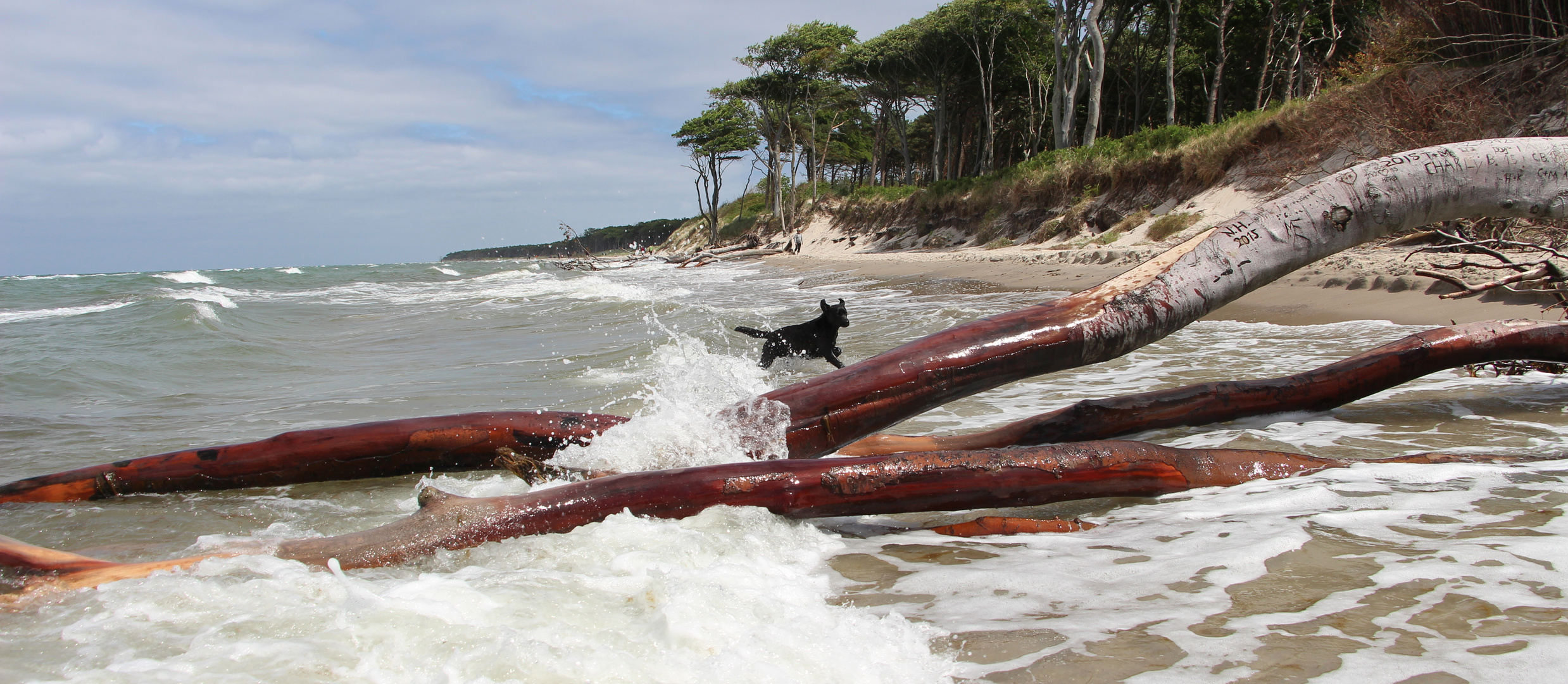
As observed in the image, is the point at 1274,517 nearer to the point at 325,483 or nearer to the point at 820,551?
the point at 820,551

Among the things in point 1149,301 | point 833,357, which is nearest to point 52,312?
point 833,357

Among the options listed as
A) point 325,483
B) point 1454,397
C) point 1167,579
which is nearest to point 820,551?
point 1167,579

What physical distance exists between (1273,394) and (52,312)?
26.8m

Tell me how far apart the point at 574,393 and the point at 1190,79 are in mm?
31077

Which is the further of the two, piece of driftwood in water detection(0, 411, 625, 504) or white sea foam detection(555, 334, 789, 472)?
piece of driftwood in water detection(0, 411, 625, 504)

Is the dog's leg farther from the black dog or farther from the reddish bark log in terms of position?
the reddish bark log

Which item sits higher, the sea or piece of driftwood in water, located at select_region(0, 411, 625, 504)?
piece of driftwood in water, located at select_region(0, 411, 625, 504)

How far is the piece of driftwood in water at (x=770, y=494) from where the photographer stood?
219 cm

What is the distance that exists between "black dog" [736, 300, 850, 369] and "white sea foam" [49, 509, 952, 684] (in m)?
4.23

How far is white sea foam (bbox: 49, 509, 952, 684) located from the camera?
1.58 m

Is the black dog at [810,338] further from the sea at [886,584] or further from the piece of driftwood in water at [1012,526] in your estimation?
the piece of driftwood in water at [1012,526]

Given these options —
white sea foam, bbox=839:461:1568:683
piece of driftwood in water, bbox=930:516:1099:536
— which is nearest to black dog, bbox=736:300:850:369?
piece of driftwood in water, bbox=930:516:1099:536

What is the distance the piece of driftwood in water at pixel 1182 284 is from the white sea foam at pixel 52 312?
2229cm

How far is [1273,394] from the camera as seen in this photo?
341 cm
